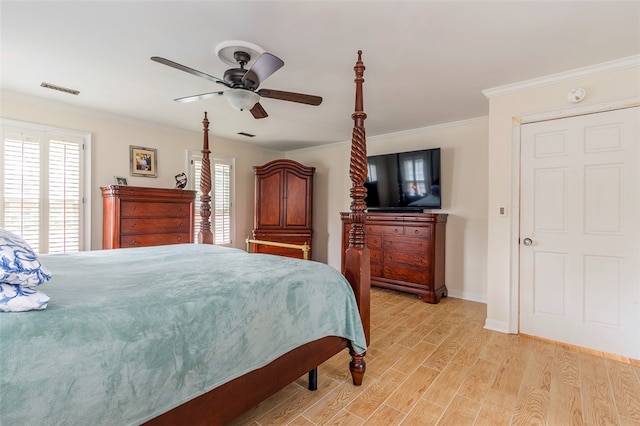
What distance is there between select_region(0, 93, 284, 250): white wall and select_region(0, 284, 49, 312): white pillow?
3405 mm

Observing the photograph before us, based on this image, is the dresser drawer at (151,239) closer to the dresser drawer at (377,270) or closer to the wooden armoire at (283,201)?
the wooden armoire at (283,201)

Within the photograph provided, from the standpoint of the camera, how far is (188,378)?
3.81ft

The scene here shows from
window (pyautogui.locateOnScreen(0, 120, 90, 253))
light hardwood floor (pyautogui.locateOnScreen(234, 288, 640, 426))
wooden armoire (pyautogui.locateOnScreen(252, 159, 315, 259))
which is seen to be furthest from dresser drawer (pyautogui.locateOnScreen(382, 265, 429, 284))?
window (pyautogui.locateOnScreen(0, 120, 90, 253))

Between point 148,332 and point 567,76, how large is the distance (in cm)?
360

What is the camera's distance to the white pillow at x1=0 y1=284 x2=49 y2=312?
0.90 meters

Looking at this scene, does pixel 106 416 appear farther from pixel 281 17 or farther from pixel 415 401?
pixel 281 17

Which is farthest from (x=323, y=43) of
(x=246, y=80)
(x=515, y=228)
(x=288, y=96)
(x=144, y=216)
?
(x=144, y=216)

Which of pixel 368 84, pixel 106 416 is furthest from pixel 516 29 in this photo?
pixel 106 416

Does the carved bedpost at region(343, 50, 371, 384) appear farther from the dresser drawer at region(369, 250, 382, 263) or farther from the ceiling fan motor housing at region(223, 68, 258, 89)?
the dresser drawer at region(369, 250, 382, 263)

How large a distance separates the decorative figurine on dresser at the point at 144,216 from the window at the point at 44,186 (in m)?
0.32

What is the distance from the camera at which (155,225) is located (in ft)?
12.3

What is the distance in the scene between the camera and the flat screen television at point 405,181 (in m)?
4.14

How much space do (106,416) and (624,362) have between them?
3.46 meters

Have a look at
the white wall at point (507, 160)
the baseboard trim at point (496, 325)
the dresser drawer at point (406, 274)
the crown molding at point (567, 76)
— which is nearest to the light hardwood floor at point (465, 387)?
the baseboard trim at point (496, 325)
